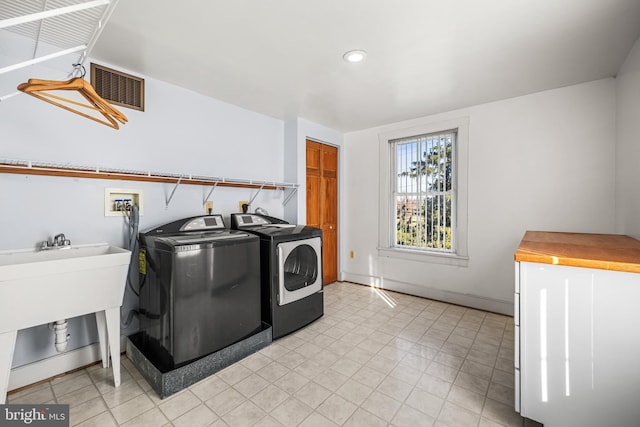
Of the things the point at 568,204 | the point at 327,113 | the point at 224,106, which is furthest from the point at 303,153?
the point at 568,204

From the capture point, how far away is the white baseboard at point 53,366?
1.76 m

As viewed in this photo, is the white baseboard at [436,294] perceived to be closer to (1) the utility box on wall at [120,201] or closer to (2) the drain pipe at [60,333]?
(1) the utility box on wall at [120,201]

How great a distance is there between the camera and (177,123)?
8.31 ft

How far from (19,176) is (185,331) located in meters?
1.45

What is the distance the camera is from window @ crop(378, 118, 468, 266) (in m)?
Result: 3.23

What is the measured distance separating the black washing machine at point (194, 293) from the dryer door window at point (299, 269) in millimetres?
243

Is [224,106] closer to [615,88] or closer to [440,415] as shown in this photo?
[440,415]

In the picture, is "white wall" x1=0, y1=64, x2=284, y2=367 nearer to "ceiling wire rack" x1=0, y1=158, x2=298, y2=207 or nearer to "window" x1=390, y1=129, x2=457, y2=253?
"ceiling wire rack" x1=0, y1=158, x2=298, y2=207

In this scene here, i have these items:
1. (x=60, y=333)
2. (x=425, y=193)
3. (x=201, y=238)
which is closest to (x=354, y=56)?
(x=201, y=238)

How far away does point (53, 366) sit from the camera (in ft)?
6.20

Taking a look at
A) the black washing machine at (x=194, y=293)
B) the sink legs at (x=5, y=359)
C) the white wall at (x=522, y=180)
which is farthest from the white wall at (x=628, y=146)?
the sink legs at (x=5, y=359)

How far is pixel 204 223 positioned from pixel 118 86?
1256 mm

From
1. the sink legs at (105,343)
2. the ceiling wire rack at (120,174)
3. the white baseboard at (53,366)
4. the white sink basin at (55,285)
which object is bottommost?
the white baseboard at (53,366)

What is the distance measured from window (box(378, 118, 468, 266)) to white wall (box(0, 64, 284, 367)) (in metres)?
1.86
